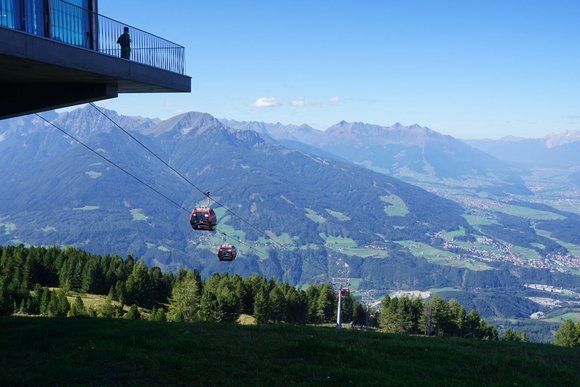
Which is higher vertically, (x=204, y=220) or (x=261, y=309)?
(x=204, y=220)

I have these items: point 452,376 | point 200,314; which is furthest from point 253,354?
point 200,314

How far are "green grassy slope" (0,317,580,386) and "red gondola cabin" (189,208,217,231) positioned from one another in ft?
77.4

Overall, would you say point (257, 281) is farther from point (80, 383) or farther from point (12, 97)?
point (80, 383)

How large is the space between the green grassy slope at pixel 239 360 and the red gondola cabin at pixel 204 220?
23581mm

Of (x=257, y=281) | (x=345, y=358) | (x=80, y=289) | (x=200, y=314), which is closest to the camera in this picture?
(x=345, y=358)

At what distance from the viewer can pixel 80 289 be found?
7794 cm

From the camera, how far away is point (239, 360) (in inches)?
572

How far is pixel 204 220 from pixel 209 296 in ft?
79.6

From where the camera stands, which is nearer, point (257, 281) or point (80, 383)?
point (80, 383)

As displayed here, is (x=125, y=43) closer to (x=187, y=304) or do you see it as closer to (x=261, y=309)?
(x=187, y=304)

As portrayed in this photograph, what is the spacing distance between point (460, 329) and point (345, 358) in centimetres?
7187

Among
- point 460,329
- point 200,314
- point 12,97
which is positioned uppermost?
point 12,97

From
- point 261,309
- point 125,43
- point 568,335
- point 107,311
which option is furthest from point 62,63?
point 568,335

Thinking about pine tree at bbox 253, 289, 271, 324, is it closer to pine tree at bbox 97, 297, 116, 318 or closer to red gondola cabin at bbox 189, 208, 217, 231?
pine tree at bbox 97, 297, 116, 318
